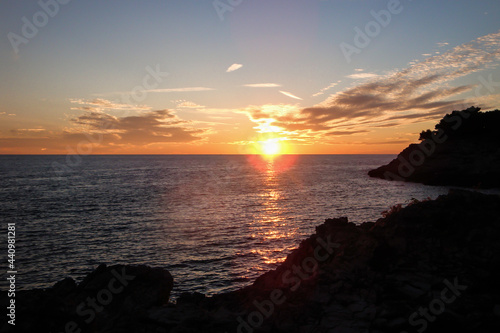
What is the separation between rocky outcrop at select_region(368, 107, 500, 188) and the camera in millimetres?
69000

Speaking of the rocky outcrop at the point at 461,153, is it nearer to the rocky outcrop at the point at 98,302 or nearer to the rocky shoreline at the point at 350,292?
the rocky shoreline at the point at 350,292

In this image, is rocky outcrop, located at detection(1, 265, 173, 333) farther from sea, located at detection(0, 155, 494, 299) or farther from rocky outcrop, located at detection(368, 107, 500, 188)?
rocky outcrop, located at detection(368, 107, 500, 188)

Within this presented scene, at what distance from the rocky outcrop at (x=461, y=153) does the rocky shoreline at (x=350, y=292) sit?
215ft

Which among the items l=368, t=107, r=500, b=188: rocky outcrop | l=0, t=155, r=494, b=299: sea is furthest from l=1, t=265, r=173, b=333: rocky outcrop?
l=368, t=107, r=500, b=188: rocky outcrop

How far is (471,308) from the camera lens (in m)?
11.4

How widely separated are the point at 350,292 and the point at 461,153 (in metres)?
80.8

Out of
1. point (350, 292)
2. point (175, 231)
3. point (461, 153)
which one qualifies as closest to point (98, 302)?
point (350, 292)

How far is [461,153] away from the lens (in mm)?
74938

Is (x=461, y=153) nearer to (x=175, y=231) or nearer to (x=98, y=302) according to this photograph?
(x=175, y=231)

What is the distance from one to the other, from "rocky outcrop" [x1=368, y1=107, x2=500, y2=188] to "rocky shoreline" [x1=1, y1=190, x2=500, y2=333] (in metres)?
65.5

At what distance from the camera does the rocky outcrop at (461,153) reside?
2717 inches

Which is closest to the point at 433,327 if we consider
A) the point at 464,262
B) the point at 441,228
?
the point at 464,262

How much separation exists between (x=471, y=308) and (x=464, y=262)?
8.59 ft

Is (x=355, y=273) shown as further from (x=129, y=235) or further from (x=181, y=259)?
(x=129, y=235)
